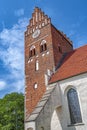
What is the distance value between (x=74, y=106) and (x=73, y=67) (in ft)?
11.9

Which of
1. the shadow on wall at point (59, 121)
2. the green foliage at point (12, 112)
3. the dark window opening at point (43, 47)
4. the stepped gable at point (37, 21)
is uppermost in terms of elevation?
the stepped gable at point (37, 21)

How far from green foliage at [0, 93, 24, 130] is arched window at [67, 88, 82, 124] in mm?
13173

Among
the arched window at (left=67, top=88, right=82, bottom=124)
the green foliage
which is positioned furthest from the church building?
the green foliage

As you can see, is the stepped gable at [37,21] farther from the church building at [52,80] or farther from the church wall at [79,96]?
the church wall at [79,96]

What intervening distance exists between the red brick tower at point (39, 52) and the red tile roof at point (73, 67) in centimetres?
113

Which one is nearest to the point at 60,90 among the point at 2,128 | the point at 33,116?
the point at 33,116

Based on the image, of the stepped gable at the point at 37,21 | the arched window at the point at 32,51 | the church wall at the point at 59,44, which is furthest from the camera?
the stepped gable at the point at 37,21

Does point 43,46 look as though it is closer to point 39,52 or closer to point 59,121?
Result: point 39,52

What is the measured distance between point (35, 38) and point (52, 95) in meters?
9.72

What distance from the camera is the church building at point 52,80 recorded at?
13.2 metres

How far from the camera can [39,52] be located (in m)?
20.5

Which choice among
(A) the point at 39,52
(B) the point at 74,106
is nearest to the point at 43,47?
(A) the point at 39,52

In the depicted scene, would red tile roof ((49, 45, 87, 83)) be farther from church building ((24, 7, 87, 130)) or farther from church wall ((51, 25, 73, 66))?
church wall ((51, 25, 73, 66))

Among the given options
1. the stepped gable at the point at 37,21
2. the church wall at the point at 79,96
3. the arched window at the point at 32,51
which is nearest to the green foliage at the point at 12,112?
the arched window at the point at 32,51
